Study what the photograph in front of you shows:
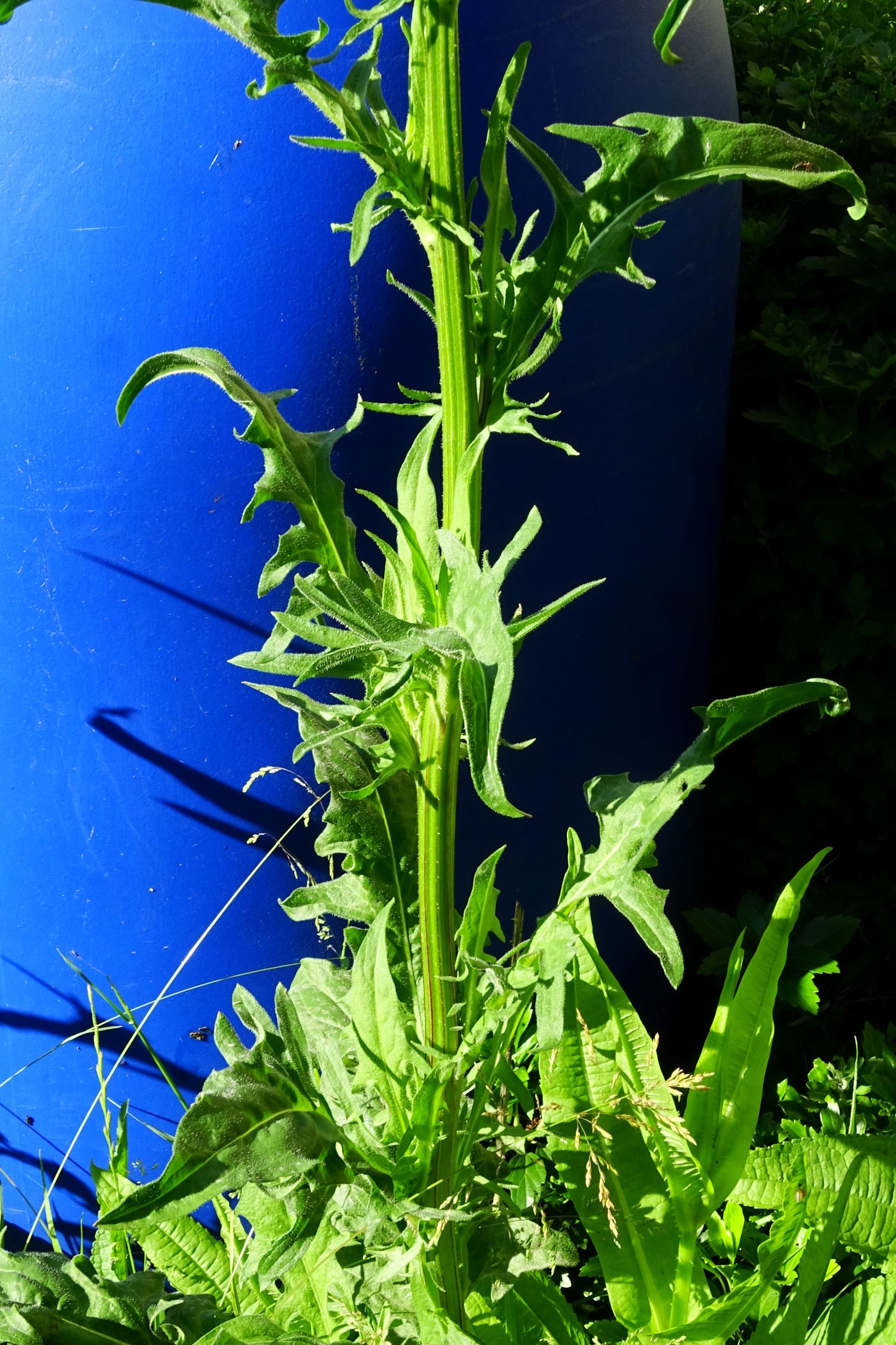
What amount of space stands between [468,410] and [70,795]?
665 mm

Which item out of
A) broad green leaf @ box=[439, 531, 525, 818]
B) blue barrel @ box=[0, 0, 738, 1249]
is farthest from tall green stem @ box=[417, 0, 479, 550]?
blue barrel @ box=[0, 0, 738, 1249]

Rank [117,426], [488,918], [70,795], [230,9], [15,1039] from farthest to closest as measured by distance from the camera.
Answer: [15,1039] < [70,795] < [117,426] < [488,918] < [230,9]

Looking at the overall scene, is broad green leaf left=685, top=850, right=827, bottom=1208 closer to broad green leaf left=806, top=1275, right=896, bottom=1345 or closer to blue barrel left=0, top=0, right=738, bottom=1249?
broad green leaf left=806, top=1275, right=896, bottom=1345

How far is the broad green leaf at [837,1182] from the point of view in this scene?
3.98ft

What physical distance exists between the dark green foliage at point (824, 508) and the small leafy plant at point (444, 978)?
613 mm

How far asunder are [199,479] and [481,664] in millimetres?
591

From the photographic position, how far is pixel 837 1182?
123cm

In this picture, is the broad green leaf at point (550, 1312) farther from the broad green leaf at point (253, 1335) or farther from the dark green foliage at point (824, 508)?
the dark green foliage at point (824, 508)

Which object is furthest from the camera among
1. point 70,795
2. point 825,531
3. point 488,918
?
point 825,531

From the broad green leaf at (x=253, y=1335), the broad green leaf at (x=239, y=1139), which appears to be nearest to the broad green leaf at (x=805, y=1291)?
the broad green leaf at (x=253, y=1335)

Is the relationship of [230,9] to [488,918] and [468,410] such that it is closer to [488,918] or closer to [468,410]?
[468,410]

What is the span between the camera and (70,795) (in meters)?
1.26

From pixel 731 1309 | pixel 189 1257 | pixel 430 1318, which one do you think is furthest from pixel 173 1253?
pixel 731 1309

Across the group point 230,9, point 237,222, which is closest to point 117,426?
point 237,222
